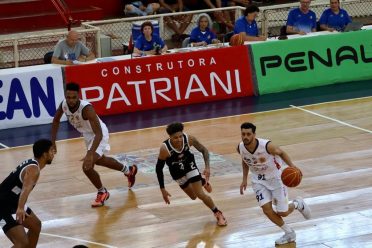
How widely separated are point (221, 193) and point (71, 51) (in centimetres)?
640

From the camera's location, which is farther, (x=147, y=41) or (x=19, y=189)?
(x=147, y=41)

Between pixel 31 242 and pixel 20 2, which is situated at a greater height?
pixel 20 2

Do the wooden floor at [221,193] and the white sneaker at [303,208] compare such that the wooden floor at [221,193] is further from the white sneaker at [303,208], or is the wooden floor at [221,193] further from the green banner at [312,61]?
the green banner at [312,61]

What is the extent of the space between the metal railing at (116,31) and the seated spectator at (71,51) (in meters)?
1.14

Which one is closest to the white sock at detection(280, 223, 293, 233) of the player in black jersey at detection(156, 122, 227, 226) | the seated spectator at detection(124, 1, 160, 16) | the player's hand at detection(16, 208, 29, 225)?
the player in black jersey at detection(156, 122, 227, 226)

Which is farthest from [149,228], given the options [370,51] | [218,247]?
[370,51]

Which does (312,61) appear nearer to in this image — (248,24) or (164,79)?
(248,24)

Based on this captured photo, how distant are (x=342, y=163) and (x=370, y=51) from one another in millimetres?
6793

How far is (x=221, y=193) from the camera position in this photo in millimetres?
15727

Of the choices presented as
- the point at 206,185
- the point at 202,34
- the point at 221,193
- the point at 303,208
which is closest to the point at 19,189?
the point at 206,185

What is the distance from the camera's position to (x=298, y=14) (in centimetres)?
2325

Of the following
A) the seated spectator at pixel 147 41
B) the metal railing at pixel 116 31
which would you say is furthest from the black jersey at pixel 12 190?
the metal railing at pixel 116 31

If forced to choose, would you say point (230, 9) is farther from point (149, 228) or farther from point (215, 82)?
point (149, 228)

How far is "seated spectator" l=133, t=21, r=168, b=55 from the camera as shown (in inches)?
844
